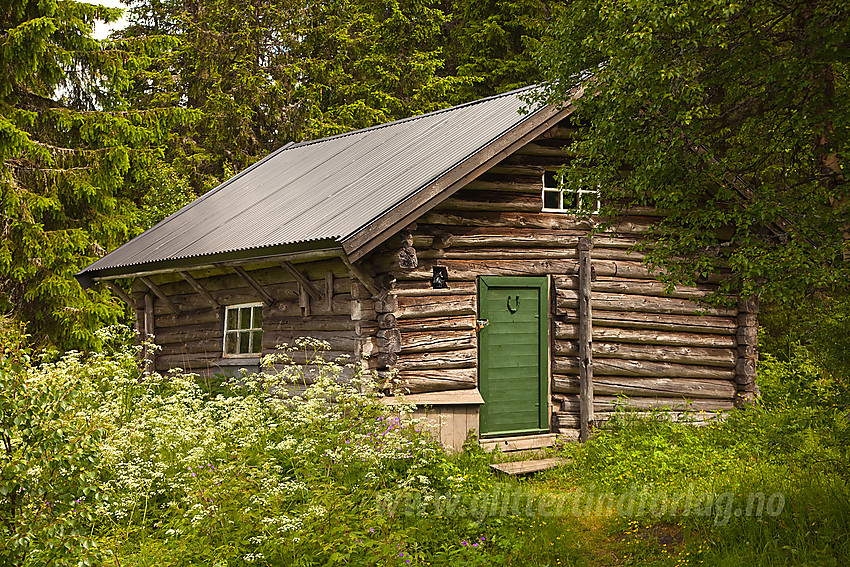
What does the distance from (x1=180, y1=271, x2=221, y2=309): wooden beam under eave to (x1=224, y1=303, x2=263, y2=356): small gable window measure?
8.3 inches

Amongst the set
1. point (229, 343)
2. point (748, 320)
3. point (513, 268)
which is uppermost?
point (513, 268)

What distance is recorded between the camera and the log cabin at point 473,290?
11.0m

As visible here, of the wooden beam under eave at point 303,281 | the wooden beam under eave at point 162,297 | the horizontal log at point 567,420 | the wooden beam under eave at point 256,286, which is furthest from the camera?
→ the wooden beam under eave at point 162,297

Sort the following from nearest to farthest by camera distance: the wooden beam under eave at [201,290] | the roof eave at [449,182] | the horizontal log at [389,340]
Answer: the roof eave at [449,182] → the horizontal log at [389,340] → the wooden beam under eave at [201,290]

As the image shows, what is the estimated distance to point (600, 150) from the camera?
8.97 meters

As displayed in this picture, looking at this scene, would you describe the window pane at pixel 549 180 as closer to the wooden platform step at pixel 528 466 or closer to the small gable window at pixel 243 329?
the wooden platform step at pixel 528 466

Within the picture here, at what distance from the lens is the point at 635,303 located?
1303 centimetres

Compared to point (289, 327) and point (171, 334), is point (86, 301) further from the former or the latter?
point (289, 327)

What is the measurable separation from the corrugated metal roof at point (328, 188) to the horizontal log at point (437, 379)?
7.12 ft

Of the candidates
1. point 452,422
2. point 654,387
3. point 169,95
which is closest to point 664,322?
point 654,387

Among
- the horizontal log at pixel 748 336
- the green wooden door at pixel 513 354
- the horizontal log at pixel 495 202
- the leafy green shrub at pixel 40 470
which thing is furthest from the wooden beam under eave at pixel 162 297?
the horizontal log at pixel 748 336

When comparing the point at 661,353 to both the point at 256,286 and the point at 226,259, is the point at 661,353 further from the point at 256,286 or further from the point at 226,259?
the point at 226,259

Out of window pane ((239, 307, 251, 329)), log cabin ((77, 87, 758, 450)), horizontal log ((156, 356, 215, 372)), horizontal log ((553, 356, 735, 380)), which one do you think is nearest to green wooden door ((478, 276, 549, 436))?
log cabin ((77, 87, 758, 450))

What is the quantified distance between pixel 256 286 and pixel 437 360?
335 centimetres
